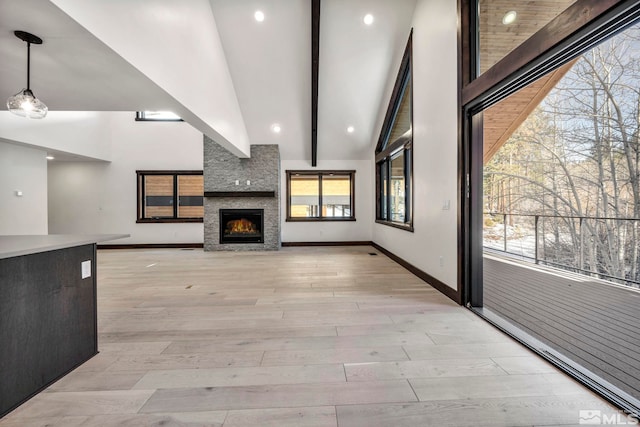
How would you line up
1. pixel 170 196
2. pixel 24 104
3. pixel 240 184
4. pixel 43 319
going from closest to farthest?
pixel 43 319 → pixel 24 104 → pixel 240 184 → pixel 170 196

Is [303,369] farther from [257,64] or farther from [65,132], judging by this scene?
[65,132]

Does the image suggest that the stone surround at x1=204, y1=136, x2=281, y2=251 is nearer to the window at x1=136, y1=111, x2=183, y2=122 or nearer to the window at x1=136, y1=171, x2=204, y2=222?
the window at x1=136, y1=171, x2=204, y2=222

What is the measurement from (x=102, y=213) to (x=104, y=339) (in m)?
6.77

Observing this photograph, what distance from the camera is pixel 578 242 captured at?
4.56 m

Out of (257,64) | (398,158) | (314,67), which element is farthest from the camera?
(398,158)

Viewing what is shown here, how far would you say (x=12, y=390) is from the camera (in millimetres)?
1616

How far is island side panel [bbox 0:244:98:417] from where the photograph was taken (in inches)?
63.4

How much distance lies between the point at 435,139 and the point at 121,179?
7874 mm

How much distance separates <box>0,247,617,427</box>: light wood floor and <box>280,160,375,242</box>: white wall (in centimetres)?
444

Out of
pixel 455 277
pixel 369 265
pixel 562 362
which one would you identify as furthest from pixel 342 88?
pixel 562 362

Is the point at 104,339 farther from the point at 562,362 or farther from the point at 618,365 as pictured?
the point at 618,365

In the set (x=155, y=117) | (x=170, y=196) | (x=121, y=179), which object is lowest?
(x=170, y=196)

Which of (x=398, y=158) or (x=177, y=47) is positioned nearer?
(x=177, y=47)
